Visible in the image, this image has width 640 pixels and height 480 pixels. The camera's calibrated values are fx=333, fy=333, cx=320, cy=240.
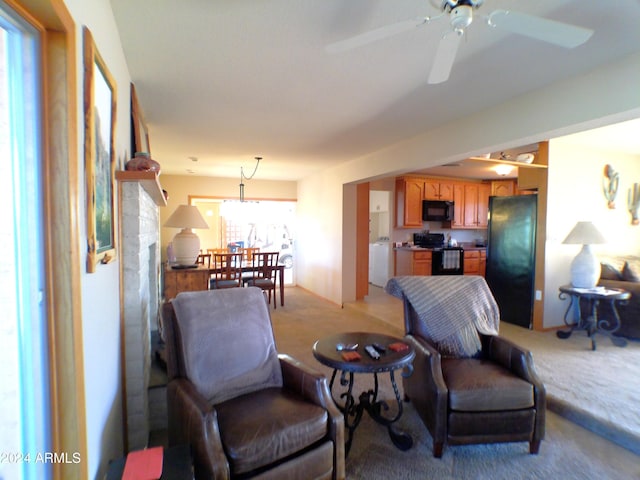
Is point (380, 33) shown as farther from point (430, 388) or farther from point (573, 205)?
point (573, 205)

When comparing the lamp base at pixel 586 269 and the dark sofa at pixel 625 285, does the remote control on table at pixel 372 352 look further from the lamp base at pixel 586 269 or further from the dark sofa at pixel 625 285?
the dark sofa at pixel 625 285

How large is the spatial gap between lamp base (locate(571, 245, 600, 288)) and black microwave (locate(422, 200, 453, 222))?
2868 millimetres

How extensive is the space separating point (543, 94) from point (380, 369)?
7.21 feet

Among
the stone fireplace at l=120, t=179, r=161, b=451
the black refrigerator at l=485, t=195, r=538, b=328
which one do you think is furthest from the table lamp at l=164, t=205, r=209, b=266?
the black refrigerator at l=485, t=195, r=538, b=328

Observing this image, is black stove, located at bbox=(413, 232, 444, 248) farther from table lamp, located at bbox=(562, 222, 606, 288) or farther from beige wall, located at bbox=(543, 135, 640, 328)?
table lamp, located at bbox=(562, 222, 606, 288)

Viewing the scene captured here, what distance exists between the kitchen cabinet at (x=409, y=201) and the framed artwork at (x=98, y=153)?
17.6 feet

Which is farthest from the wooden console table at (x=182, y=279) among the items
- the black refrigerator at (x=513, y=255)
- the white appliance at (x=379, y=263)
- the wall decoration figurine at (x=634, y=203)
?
the wall decoration figurine at (x=634, y=203)

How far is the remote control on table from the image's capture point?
73.3 inches

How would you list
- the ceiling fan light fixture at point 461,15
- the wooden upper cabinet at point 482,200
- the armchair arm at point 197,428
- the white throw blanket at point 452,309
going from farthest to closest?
1. the wooden upper cabinet at point 482,200
2. the white throw blanket at point 452,309
3. the armchair arm at point 197,428
4. the ceiling fan light fixture at point 461,15

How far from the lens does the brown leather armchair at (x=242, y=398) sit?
1406 millimetres

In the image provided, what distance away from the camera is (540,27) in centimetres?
127

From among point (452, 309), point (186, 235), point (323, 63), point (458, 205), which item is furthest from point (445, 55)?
point (458, 205)

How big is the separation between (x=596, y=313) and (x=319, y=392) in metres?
3.65

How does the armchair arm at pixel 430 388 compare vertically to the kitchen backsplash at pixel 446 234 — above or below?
below
